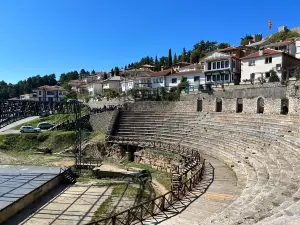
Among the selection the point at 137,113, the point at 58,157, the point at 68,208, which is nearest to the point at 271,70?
the point at 137,113

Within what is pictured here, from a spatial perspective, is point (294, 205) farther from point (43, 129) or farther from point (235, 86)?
point (43, 129)

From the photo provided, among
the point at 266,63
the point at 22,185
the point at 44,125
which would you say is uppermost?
the point at 266,63

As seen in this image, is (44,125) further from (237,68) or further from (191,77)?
(237,68)

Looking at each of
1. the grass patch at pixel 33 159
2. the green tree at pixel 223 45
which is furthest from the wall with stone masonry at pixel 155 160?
the green tree at pixel 223 45

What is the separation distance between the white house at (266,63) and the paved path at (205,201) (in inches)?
889

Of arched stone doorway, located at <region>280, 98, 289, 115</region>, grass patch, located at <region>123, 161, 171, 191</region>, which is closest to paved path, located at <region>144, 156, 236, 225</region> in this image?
grass patch, located at <region>123, 161, 171, 191</region>

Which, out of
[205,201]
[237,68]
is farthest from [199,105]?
[205,201]

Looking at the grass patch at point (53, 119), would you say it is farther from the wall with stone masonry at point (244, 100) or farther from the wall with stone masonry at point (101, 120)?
the wall with stone masonry at point (244, 100)

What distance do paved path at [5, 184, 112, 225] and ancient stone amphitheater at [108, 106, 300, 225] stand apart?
23.1ft

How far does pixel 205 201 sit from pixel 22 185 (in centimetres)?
1236

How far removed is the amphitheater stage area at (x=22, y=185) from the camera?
15.6m

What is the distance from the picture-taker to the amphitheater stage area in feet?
51.3

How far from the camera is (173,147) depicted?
27.3m

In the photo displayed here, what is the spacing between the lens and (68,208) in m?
16.7
